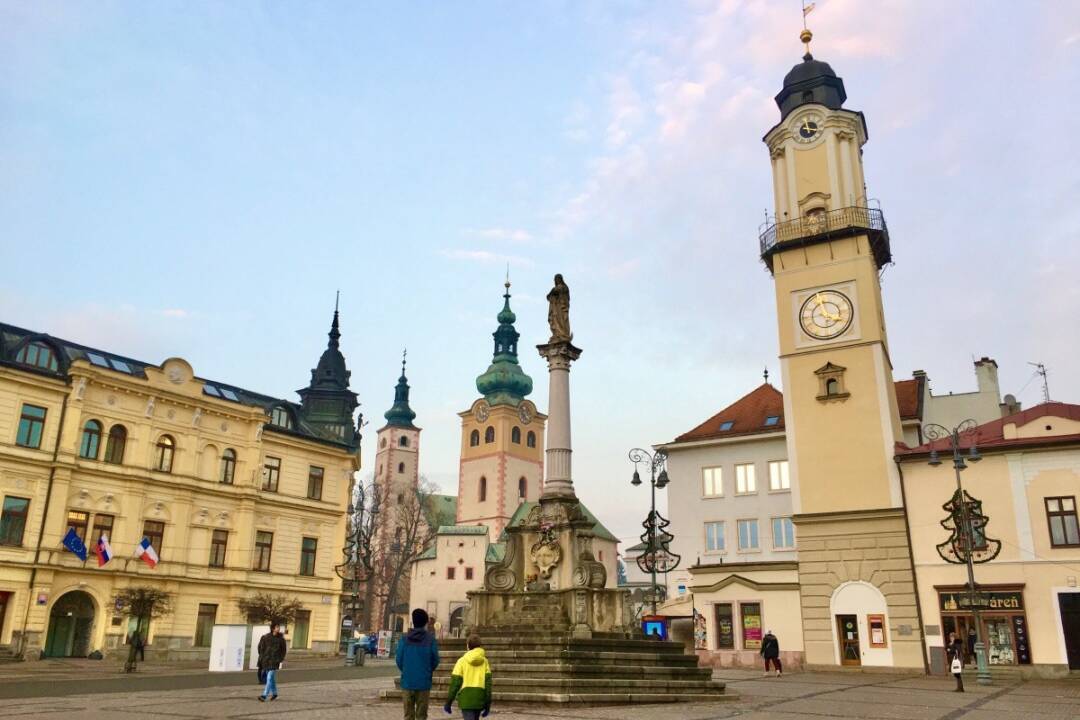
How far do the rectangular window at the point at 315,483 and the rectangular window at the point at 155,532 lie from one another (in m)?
8.50

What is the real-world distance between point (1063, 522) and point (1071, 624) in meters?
3.23

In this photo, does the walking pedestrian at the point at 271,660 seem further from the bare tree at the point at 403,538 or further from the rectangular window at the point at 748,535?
the bare tree at the point at 403,538

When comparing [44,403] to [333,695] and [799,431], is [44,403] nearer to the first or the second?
[333,695]

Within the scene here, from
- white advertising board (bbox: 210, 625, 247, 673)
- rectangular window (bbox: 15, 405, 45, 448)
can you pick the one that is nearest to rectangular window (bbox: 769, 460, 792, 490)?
white advertising board (bbox: 210, 625, 247, 673)

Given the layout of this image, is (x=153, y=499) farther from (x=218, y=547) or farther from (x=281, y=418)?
(x=281, y=418)

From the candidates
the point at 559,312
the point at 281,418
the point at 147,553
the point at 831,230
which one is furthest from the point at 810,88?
the point at 147,553

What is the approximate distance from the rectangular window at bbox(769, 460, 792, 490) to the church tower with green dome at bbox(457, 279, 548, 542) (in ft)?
187

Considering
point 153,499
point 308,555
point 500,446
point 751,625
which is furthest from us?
point 500,446

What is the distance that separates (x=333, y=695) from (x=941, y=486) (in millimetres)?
22422

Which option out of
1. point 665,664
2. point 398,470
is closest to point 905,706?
point 665,664

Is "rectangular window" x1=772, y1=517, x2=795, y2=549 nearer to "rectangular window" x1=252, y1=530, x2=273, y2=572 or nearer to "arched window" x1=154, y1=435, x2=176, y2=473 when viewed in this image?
"rectangular window" x1=252, y1=530, x2=273, y2=572

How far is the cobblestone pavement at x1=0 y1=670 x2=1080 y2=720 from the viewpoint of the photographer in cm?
1352

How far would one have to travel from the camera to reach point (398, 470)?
383ft

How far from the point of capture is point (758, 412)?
4362 centimetres
